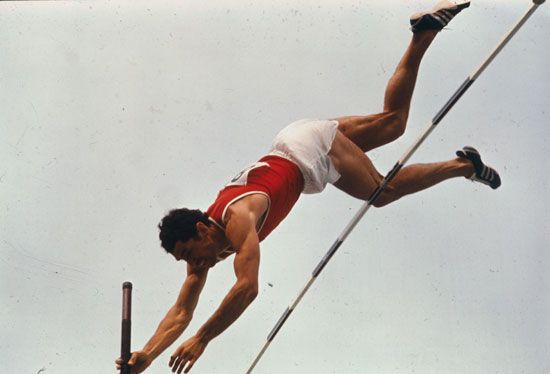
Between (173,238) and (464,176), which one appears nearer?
(173,238)

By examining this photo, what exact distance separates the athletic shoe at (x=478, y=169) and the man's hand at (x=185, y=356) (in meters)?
3.19

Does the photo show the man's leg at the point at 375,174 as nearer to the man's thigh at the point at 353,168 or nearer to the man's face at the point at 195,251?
the man's thigh at the point at 353,168

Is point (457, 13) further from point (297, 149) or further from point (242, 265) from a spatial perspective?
point (242, 265)

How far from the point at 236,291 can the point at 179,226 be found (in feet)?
2.53

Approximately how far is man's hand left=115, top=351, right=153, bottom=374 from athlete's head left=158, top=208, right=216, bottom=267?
79 cm

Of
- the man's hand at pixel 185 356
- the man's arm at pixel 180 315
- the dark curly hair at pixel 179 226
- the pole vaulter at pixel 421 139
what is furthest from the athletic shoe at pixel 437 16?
the man's hand at pixel 185 356

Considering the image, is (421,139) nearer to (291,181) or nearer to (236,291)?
(291,181)

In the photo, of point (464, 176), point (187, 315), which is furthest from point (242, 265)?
point (464, 176)

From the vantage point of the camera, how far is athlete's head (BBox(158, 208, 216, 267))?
9109mm

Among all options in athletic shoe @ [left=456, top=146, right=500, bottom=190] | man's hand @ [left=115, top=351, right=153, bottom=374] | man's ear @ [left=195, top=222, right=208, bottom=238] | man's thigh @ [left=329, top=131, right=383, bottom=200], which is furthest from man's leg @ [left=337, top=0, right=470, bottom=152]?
man's hand @ [left=115, top=351, right=153, bottom=374]

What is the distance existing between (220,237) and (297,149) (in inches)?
38.5

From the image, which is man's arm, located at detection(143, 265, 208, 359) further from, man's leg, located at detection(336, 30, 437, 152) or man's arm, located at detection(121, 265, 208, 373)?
man's leg, located at detection(336, 30, 437, 152)

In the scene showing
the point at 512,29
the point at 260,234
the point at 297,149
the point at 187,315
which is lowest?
the point at 187,315

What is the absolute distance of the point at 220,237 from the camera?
930 centimetres
